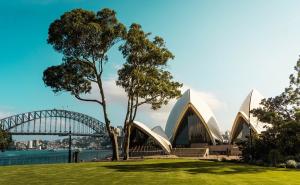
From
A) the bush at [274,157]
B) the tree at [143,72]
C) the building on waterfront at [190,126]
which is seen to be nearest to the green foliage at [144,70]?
the tree at [143,72]

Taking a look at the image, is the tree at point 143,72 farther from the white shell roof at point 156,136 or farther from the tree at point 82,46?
the white shell roof at point 156,136

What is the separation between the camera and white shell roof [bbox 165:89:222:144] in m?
54.7

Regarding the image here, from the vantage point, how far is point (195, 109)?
54500 millimetres

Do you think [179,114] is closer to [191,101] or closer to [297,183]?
[191,101]

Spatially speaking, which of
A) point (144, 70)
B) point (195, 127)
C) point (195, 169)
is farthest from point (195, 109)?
point (195, 169)

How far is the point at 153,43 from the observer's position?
106ft

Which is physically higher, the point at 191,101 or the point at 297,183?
the point at 191,101

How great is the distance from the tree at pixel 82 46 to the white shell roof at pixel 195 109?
25.0m

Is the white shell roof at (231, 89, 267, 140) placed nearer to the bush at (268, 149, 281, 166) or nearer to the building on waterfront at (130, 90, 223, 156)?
the building on waterfront at (130, 90, 223, 156)

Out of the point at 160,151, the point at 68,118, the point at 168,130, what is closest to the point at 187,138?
the point at 168,130

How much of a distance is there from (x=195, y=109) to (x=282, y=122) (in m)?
25.9

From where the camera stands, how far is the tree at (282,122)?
94.3 ft

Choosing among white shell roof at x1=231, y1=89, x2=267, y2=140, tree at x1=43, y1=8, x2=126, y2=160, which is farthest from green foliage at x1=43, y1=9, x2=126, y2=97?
white shell roof at x1=231, y1=89, x2=267, y2=140

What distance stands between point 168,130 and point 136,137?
718 centimetres
